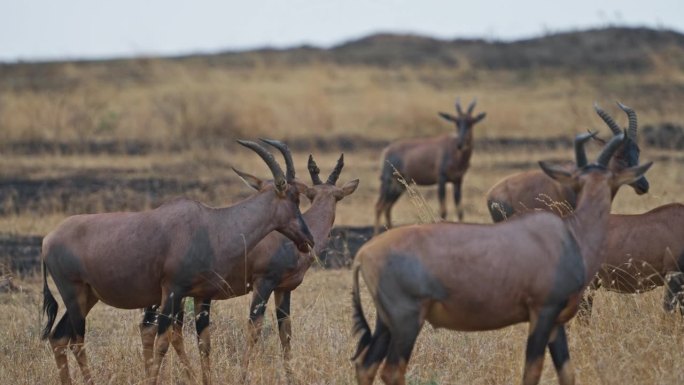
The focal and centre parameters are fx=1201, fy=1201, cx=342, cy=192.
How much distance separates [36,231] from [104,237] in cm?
757

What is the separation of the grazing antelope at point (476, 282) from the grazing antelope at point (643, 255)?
77.7 inches

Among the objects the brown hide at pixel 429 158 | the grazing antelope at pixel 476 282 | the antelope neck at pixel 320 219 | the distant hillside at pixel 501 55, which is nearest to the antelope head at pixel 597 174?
the grazing antelope at pixel 476 282

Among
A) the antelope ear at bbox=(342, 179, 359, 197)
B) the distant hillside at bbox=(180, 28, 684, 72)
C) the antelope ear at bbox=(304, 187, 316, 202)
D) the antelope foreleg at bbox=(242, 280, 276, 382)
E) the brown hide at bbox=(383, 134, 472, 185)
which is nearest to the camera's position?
the antelope foreleg at bbox=(242, 280, 276, 382)

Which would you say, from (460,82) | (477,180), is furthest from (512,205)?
(460,82)

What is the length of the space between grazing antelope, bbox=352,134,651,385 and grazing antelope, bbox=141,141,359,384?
5.31ft

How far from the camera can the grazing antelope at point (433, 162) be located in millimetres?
18578

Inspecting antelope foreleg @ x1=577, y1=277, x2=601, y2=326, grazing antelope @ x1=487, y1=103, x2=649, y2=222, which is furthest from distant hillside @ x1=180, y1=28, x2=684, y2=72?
antelope foreleg @ x1=577, y1=277, x2=601, y2=326

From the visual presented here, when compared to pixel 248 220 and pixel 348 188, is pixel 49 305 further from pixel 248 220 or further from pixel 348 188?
pixel 348 188

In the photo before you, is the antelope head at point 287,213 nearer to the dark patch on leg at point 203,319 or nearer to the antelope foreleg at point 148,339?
the dark patch on leg at point 203,319

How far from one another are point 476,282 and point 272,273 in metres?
2.34

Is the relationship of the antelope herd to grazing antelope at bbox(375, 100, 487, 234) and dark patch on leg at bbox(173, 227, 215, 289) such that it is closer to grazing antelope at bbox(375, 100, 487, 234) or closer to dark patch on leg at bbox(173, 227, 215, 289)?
dark patch on leg at bbox(173, 227, 215, 289)

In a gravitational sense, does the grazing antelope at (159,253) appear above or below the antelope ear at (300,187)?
below

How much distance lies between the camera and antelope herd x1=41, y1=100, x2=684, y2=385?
7.11m

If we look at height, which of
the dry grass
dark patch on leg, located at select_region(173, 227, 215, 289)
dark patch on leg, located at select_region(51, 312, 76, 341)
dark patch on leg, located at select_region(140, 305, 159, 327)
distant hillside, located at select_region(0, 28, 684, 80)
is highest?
dark patch on leg, located at select_region(173, 227, 215, 289)
